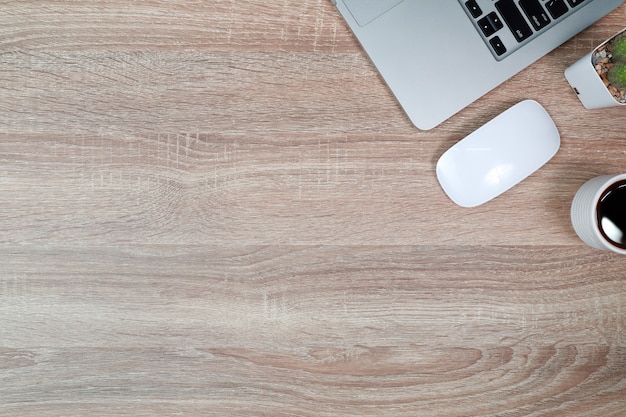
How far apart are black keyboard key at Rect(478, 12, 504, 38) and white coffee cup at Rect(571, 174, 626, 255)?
0.60 feet

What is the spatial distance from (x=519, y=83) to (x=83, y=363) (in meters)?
0.55

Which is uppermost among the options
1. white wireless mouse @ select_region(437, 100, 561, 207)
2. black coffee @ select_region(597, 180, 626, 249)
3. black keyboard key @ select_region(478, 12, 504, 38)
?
black keyboard key @ select_region(478, 12, 504, 38)

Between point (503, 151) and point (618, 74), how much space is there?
12cm

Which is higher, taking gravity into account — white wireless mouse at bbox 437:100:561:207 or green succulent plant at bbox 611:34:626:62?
green succulent plant at bbox 611:34:626:62

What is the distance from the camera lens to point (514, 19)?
561mm

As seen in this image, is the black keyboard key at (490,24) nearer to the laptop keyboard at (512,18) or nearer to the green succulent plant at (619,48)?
the laptop keyboard at (512,18)

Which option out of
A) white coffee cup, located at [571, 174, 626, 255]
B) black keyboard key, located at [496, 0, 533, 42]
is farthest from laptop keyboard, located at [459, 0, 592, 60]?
white coffee cup, located at [571, 174, 626, 255]

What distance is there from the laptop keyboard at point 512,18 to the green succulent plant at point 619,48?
0.06 metres

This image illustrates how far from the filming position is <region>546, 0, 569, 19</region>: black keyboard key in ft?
1.84

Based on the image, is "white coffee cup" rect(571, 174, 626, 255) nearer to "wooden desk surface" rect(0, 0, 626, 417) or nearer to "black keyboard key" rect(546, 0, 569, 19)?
"wooden desk surface" rect(0, 0, 626, 417)

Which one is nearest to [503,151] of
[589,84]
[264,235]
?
[589,84]

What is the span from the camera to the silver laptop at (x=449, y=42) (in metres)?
0.57

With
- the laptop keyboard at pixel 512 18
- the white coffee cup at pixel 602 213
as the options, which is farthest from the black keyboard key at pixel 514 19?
the white coffee cup at pixel 602 213

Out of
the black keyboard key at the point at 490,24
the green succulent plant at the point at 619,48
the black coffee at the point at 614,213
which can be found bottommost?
the black coffee at the point at 614,213
